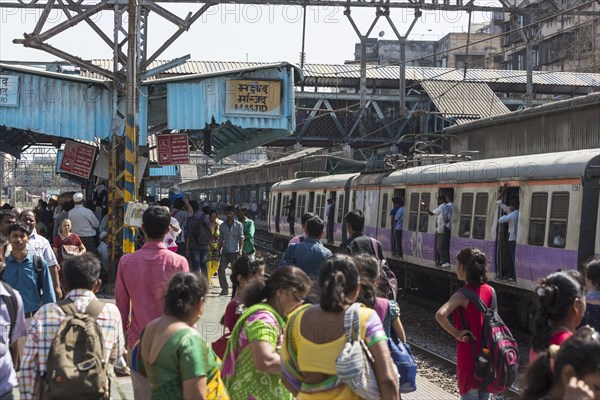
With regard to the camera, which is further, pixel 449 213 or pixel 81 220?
pixel 449 213

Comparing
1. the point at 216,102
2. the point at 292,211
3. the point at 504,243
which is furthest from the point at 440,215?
the point at 292,211

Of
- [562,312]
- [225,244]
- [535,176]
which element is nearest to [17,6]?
[225,244]

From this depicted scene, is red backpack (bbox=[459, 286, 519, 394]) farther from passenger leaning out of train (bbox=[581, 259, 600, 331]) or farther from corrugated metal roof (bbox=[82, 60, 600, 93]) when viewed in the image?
corrugated metal roof (bbox=[82, 60, 600, 93])

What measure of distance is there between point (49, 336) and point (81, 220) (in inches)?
376

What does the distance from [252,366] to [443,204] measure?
1149 centimetres

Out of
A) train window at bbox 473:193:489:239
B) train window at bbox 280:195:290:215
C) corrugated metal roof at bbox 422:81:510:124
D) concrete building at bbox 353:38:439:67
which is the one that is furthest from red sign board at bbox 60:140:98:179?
concrete building at bbox 353:38:439:67

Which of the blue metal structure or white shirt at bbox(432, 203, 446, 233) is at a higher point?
the blue metal structure

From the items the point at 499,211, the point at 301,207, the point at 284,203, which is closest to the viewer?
the point at 499,211

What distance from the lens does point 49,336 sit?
16.2ft

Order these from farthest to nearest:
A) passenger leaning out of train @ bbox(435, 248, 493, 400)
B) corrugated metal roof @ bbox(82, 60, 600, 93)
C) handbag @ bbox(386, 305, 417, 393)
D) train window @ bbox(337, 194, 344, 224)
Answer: corrugated metal roof @ bbox(82, 60, 600, 93), train window @ bbox(337, 194, 344, 224), passenger leaning out of train @ bbox(435, 248, 493, 400), handbag @ bbox(386, 305, 417, 393)

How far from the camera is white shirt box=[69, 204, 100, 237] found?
14.2 meters

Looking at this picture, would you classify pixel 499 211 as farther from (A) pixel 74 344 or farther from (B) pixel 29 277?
(A) pixel 74 344

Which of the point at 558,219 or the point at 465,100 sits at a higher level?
the point at 465,100

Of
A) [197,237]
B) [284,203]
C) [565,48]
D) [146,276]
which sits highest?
[565,48]
